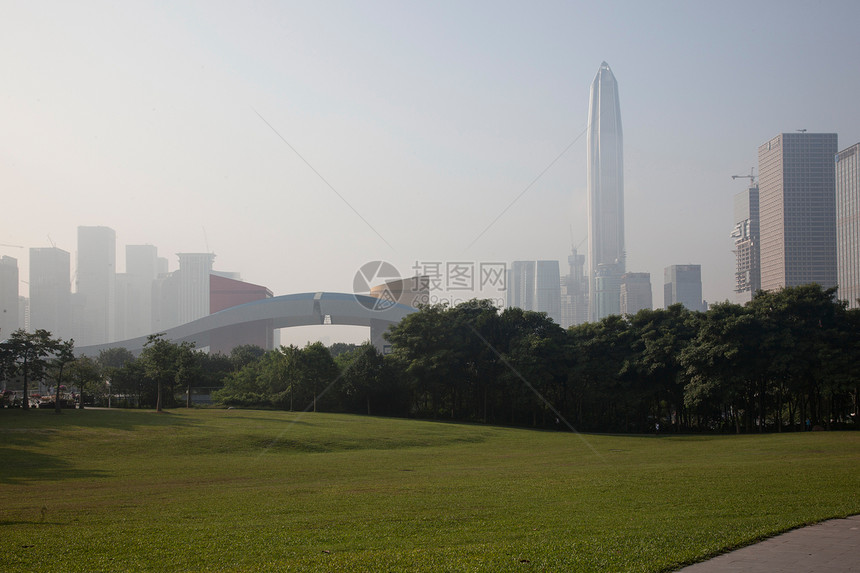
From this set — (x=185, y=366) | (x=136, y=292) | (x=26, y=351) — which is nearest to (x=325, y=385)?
(x=185, y=366)

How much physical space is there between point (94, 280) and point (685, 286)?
165 metres

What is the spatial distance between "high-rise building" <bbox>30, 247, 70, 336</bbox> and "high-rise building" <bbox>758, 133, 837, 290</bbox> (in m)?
176

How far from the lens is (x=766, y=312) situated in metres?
41.8

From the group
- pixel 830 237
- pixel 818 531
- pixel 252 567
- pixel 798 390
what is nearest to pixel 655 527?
pixel 818 531

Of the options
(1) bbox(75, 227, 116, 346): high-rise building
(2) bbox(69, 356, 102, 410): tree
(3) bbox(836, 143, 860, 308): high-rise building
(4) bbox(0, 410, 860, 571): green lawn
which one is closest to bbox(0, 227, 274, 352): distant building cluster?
(1) bbox(75, 227, 116, 346): high-rise building

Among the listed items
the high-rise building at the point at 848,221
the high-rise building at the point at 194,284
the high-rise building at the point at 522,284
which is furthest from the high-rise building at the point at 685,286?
the high-rise building at the point at 194,284

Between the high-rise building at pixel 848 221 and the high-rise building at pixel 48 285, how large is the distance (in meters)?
180

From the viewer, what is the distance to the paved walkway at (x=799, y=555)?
718 centimetres

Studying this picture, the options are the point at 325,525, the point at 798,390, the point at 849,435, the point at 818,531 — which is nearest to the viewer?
the point at 818,531

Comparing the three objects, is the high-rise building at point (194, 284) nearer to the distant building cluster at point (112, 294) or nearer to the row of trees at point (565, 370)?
the distant building cluster at point (112, 294)

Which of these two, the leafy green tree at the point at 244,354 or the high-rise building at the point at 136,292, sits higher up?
the high-rise building at the point at 136,292

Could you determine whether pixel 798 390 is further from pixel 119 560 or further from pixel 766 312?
pixel 119 560

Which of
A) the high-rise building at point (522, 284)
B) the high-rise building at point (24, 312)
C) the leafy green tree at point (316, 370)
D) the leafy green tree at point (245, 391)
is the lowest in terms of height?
the leafy green tree at point (245, 391)

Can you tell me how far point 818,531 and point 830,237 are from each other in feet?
669
